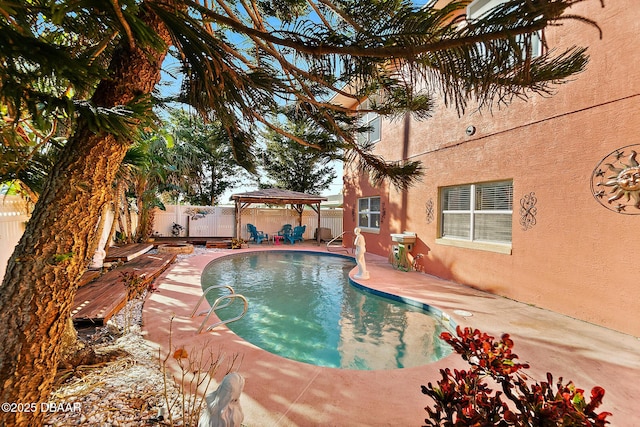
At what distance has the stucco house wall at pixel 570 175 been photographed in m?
4.42

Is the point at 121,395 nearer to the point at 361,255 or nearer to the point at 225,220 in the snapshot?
the point at 361,255

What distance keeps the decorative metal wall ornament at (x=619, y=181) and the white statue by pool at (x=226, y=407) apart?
589 cm

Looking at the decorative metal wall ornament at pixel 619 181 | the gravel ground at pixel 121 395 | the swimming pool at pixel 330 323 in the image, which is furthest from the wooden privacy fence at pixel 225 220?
the decorative metal wall ornament at pixel 619 181

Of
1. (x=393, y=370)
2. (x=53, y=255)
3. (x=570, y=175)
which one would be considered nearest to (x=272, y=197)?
(x=570, y=175)

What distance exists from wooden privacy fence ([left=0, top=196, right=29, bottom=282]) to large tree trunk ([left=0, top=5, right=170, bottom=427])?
11.6 ft

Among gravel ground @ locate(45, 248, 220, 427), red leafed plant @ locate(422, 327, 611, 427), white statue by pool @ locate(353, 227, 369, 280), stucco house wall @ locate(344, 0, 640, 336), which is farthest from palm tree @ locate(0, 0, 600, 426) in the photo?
white statue by pool @ locate(353, 227, 369, 280)

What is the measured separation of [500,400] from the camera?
4.66 feet

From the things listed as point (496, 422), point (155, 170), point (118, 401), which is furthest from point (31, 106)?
point (155, 170)

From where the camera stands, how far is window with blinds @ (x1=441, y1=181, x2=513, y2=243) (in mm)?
6527

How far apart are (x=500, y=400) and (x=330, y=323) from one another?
14.4ft

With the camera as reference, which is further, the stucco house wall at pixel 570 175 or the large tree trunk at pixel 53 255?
the stucco house wall at pixel 570 175

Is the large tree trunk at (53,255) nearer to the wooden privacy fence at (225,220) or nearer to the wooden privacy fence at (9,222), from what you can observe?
the wooden privacy fence at (9,222)

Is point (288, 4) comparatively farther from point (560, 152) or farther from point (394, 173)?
point (560, 152)

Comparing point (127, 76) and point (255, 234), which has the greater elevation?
point (127, 76)
